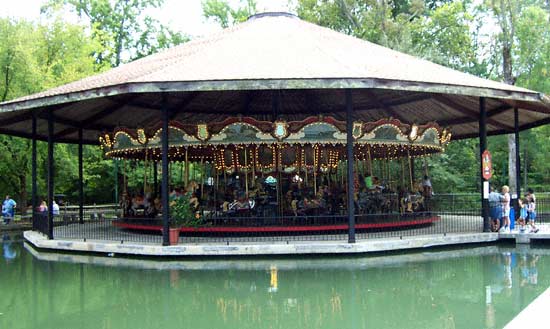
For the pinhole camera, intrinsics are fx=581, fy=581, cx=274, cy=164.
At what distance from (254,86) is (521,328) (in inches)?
339

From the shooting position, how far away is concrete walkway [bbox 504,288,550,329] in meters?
7.18

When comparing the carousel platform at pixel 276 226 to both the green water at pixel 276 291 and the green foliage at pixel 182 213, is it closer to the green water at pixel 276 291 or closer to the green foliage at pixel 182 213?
the green foliage at pixel 182 213

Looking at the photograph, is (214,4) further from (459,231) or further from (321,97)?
(459,231)

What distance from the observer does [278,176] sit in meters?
20.1

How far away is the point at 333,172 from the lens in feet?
79.2

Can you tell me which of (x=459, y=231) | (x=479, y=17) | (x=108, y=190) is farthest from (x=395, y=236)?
(x=479, y=17)

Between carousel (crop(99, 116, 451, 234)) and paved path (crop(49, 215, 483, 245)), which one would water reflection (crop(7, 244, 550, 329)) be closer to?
paved path (crop(49, 215, 483, 245))

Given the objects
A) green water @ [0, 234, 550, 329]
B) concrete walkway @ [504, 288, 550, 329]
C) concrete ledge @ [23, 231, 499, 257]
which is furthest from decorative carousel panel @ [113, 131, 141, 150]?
concrete walkway @ [504, 288, 550, 329]

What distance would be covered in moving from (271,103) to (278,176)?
419 centimetres

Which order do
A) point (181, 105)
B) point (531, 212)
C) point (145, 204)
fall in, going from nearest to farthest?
point (531, 212)
point (145, 204)
point (181, 105)

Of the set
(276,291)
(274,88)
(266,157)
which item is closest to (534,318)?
(276,291)

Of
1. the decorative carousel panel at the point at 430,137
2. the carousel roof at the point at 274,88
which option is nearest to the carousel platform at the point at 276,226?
the decorative carousel panel at the point at 430,137

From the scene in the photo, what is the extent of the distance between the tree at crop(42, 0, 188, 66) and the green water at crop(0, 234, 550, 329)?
3381 centimetres

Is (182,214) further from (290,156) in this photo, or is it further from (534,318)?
(534,318)
